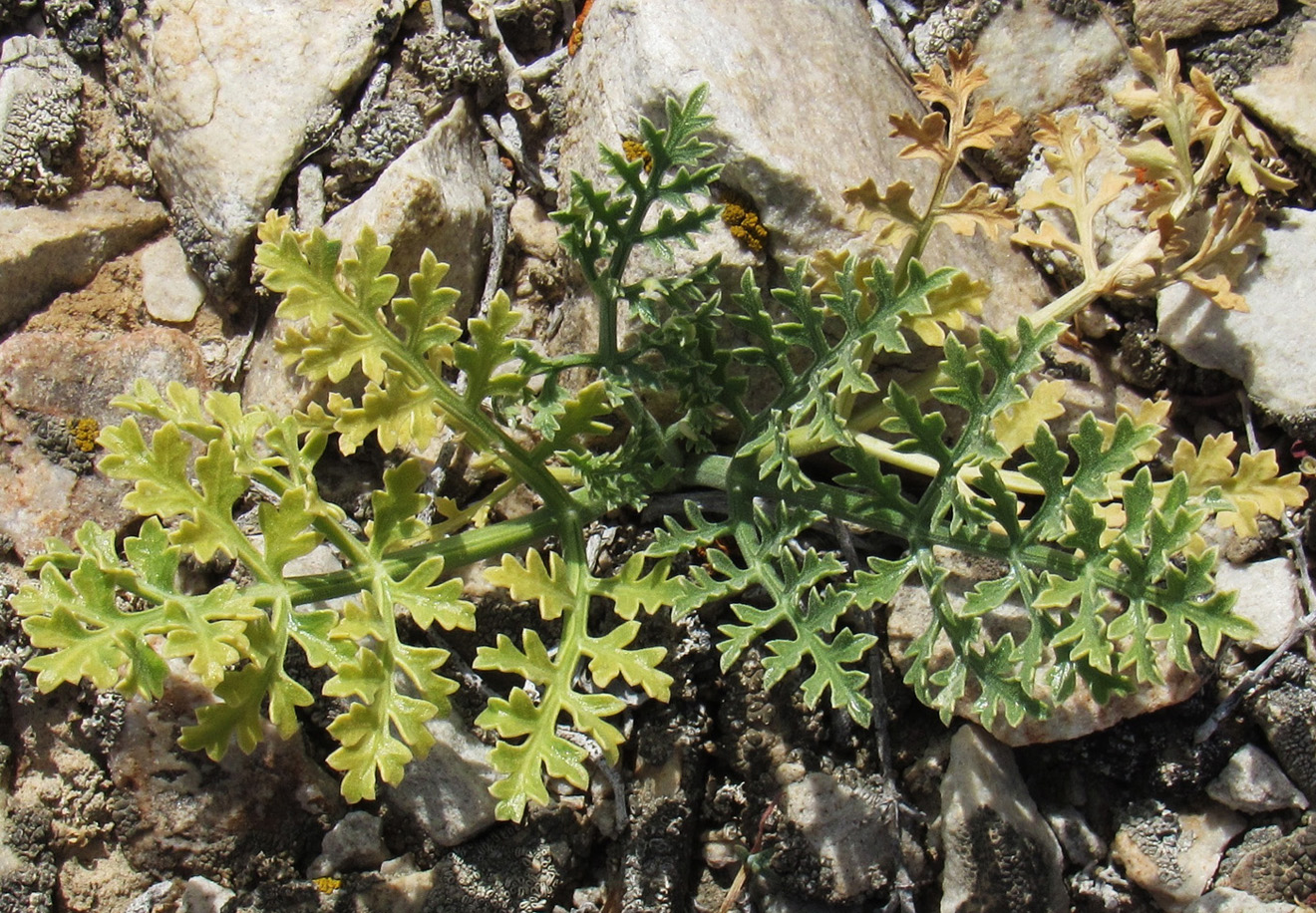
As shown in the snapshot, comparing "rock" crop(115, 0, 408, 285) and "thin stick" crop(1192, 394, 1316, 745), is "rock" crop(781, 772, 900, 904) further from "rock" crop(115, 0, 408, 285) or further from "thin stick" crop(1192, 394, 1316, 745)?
"rock" crop(115, 0, 408, 285)

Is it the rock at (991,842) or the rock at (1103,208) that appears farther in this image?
the rock at (1103,208)

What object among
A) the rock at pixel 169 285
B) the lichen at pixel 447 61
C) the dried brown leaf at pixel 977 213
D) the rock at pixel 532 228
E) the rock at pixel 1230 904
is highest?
the lichen at pixel 447 61

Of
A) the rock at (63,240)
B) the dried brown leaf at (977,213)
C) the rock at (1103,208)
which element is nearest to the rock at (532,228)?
the rock at (63,240)

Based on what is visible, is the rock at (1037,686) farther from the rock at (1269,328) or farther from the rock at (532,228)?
the rock at (532,228)

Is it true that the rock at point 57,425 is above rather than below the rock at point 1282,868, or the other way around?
above

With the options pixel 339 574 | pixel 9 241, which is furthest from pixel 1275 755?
pixel 9 241

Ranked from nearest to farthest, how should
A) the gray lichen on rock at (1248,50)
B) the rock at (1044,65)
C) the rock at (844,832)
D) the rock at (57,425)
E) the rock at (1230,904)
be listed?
the rock at (1230,904)
the rock at (844,832)
the rock at (57,425)
the gray lichen on rock at (1248,50)
the rock at (1044,65)

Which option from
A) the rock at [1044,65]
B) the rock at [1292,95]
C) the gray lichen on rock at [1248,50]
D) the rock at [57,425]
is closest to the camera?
the rock at [57,425]
